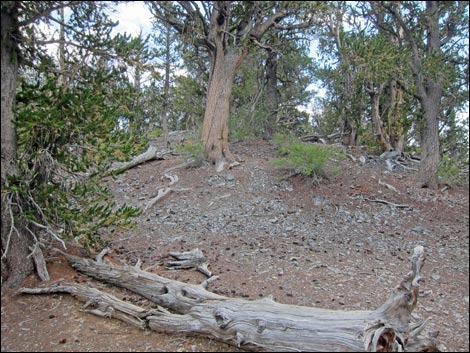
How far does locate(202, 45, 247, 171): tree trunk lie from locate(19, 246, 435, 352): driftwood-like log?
A: 6.67 metres

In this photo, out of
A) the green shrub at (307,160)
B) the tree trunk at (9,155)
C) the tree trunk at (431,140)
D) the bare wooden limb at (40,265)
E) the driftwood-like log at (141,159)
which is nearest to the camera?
the tree trunk at (9,155)

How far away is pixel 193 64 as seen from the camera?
16.7 m

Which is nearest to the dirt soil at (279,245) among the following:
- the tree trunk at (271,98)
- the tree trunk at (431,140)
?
the tree trunk at (431,140)

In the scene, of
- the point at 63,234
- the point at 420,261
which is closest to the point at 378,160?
the point at 420,261

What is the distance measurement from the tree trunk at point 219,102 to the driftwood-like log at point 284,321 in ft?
21.9

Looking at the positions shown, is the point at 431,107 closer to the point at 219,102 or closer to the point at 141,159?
the point at 219,102

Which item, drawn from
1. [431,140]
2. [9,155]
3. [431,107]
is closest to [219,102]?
[431,107]

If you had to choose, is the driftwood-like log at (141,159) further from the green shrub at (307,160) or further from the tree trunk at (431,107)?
the tree trunk at (431,107)

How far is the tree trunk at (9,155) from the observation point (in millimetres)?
4605

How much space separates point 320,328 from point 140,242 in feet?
14.1

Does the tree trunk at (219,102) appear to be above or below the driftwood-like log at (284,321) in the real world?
above

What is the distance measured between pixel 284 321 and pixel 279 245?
10.7 feet

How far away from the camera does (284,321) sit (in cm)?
397

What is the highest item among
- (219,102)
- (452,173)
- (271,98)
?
(271,98)
